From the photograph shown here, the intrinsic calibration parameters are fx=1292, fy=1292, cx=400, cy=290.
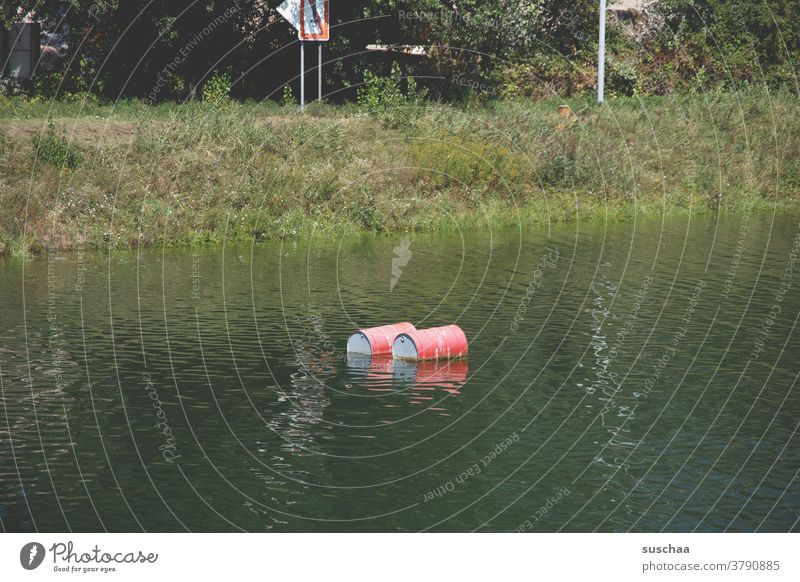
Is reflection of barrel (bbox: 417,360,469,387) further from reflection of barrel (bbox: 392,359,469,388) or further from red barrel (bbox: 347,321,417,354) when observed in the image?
red barrel (bbox: 347,321,417,354)

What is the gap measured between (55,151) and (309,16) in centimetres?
1364

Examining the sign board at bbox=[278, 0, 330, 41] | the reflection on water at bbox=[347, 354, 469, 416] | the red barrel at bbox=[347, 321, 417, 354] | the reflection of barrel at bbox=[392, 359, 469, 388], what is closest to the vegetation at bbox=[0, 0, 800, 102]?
the sign board at bbox=[278, 0, 330, 41]

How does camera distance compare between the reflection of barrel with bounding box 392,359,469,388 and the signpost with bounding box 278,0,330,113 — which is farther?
the signpost with bounding box 278,0,330,113

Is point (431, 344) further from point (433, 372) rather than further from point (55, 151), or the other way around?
point (55, 151)

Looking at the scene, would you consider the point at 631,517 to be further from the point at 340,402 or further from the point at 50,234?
the point at 50,234

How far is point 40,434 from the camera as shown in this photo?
20.4 m

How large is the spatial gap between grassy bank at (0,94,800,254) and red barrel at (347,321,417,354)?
17.0 metres

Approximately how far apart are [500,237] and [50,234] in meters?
15.5

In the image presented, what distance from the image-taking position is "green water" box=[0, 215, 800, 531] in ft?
56.6

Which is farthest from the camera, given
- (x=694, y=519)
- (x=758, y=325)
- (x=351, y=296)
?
(x=351, y=296)

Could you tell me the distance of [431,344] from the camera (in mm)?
25969

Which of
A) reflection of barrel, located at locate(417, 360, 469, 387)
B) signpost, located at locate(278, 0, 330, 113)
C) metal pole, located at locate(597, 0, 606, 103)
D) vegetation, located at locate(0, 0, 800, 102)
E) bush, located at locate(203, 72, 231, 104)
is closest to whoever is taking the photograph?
reflection of barrel, located at locate(417, 360, 469, 387)

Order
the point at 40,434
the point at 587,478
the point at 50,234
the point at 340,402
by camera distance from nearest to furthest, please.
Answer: the point at 587,478, the point at 40,434, the point at 340,402, the point at 50,234
